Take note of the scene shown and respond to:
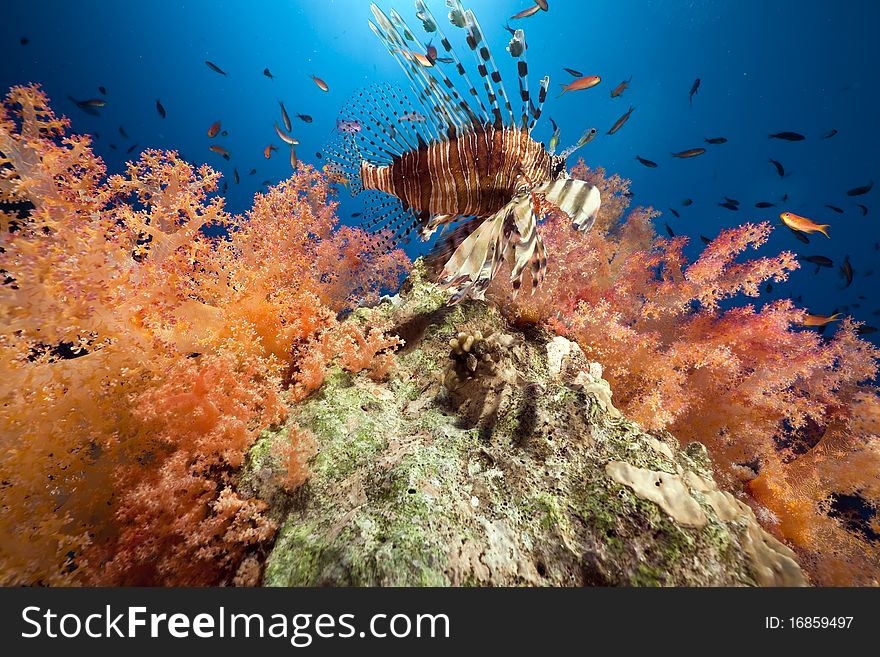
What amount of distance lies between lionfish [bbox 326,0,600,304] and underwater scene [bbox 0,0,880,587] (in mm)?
21

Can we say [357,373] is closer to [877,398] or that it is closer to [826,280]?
[877,398]

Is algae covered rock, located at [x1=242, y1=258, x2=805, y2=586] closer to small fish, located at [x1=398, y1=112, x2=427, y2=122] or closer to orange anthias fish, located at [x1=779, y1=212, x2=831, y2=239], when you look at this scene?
small fish, located at [x1=398, y1=112, x2=427, y2=122]

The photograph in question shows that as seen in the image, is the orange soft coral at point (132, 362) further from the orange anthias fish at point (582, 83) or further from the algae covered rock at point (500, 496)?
the orange anthias fish at point (582, 83)

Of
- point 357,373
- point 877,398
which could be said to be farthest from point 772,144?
point 357,373

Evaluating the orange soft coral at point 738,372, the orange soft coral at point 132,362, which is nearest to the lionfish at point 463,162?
the orange soft coral at point 738,372

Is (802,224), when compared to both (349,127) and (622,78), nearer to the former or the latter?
(349,127)

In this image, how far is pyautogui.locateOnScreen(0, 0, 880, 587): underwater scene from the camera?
4.48 ft

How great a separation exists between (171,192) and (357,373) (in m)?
1.74

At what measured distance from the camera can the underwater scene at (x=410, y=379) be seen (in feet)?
4.48

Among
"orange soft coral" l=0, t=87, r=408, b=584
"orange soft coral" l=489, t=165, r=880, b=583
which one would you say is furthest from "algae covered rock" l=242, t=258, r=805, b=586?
"orange soft coral" l=489, t=165, r=880, b=583

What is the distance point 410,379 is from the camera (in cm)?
252

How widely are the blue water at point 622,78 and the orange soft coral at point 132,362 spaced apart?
35.0 metres

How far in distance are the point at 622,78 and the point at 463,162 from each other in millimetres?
54276

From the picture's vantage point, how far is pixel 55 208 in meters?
1.91
